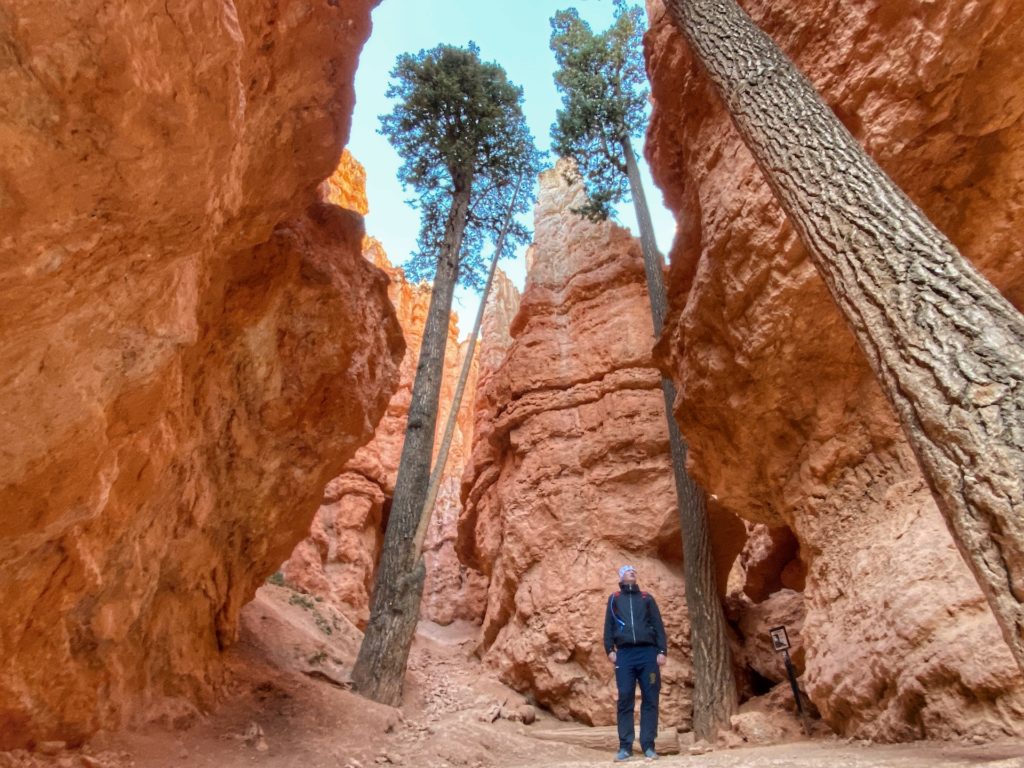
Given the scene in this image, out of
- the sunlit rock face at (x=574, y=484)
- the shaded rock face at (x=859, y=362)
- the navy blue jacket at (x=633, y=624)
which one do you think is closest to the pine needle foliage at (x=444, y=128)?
the sunlit rock face at (x=574, y=484)

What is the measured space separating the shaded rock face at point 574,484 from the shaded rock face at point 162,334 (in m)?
4.60

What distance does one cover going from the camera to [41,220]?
2.62m

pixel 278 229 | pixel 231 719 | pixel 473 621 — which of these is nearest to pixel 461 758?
pixel 231 719

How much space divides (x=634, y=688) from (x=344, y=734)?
8.76 feet

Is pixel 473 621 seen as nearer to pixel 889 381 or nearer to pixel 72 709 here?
pixel 72 709

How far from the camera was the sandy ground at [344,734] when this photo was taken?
4.00 metres

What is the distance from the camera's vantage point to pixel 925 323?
2.84m

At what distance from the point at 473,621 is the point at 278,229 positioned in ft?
42.2

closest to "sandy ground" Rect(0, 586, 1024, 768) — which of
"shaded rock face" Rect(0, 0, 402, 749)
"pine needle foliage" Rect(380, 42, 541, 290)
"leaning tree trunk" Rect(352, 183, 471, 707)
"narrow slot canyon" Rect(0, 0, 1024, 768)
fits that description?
"narrow slot canyon" Rect(0, 0, 1024, 768)

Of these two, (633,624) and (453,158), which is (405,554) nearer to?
(633,624)

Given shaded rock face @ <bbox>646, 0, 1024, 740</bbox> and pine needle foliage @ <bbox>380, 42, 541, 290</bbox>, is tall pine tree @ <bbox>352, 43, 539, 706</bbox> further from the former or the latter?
shaded rock face @ <bbox>646, 0, 1024, 740</bbox>

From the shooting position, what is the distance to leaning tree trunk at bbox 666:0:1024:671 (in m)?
2.33

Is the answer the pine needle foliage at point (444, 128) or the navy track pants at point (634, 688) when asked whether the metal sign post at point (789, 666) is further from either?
the pine needle foliage at point (444, 128)

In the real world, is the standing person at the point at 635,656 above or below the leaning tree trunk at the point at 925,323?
below
